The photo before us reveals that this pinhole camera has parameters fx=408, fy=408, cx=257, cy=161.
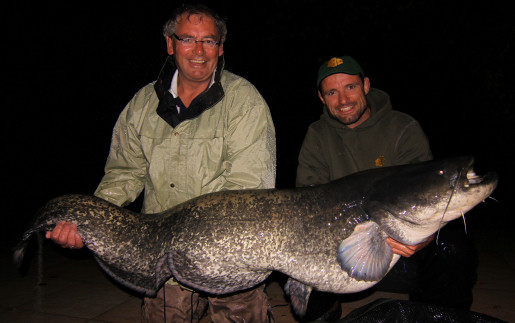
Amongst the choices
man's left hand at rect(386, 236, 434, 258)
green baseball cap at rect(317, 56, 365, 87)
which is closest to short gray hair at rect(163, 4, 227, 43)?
green baseball cap at rect(317, 56, 365, 87)

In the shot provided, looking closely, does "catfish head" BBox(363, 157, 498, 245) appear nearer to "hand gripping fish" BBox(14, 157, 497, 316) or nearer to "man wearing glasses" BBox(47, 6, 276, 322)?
"hand gripping fish" BBox(14, 157, 497, 316)

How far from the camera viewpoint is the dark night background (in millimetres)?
9523

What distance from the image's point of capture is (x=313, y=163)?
349cm

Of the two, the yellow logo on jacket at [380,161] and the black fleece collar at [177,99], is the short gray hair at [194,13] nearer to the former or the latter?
the black fleece collar at [177,99]

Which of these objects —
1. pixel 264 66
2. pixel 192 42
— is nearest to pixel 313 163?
pixel 192 42

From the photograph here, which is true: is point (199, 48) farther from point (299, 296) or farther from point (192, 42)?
point (299, 296)

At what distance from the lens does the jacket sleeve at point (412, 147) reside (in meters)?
3.07

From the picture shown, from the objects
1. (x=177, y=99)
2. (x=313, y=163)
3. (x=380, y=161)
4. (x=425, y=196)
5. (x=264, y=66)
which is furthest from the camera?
(x=264, y=66)

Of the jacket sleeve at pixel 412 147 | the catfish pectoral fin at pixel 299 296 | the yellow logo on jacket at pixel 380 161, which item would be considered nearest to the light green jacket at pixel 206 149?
the catfish pectoral fin at pixel 299 296

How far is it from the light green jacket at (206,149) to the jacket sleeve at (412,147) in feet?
3.42

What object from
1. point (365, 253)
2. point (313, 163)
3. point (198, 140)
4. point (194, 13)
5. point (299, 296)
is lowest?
point (299, 296)

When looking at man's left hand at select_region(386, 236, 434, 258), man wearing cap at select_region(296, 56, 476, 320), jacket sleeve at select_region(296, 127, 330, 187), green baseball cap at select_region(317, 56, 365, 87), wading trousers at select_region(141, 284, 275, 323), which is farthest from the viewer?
jacket sleeve at select_region(296, 127, 330, 187)

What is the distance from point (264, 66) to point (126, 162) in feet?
28.1

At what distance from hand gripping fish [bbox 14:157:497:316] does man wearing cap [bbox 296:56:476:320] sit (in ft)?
2.71
